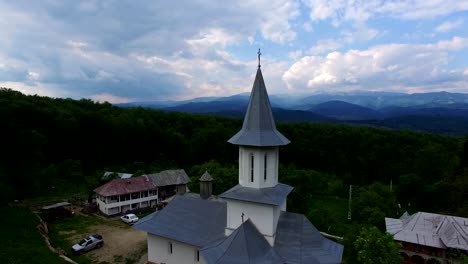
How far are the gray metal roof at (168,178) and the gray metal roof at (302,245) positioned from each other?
2379 cm

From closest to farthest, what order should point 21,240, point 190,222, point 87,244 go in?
point 190,222, point 21,240, point 87,244

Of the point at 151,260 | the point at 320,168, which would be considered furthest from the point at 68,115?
the point at 320,168

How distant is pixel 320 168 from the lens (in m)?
62.3

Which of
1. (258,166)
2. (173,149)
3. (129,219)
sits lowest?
(129,219)

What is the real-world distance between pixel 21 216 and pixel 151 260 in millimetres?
13824

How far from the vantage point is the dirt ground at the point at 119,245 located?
2081 cm

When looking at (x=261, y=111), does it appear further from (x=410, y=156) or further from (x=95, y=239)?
(x=410, y=156)

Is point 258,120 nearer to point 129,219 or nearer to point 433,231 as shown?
point 433,231

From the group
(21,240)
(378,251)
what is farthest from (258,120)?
(21,240)

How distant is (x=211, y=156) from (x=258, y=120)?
46974 millimetres

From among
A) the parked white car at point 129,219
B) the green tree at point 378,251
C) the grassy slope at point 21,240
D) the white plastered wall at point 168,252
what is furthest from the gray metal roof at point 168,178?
the green tree at point 378,251

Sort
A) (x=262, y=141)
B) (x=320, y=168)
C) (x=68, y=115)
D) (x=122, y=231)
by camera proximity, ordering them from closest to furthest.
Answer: (x=262, y=141) → (x=122, y=231) → (x=68, y=115) → (x=320, y=168)

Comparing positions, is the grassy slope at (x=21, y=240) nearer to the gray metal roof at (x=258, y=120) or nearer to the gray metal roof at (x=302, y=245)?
the gray metal roof at (x=302, y=245)

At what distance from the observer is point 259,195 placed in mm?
15430
